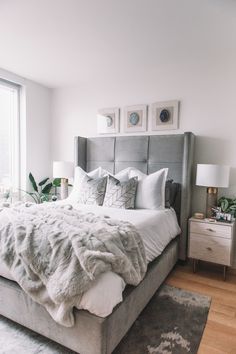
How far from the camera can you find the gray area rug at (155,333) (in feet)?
4.97

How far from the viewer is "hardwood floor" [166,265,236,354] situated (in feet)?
5.29

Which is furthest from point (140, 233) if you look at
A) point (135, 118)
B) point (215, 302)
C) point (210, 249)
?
point (135, 118)

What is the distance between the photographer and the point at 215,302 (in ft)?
6.97

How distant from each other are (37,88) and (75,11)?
215 centimetres

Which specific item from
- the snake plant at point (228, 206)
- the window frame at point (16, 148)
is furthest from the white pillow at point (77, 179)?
the snake plant at point (228, 206)

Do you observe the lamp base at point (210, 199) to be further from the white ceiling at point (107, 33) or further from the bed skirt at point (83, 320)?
the white ceiling at point (107, 33)

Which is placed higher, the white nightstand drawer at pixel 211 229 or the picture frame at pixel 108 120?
the picture frame at pixel 108 120

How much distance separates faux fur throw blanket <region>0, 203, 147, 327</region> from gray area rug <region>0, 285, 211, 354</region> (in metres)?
0.41

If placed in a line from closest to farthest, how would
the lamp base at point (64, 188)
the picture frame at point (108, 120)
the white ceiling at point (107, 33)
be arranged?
1. the white ceiling at point (107, 33)
2. the picture frame at point (108, 120)
3. the lamp base at point (64, 188)

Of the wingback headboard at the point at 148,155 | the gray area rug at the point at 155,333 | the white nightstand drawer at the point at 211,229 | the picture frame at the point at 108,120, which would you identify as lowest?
the gray area rug at the point at 155,333

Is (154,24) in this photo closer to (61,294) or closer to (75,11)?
(75,11)

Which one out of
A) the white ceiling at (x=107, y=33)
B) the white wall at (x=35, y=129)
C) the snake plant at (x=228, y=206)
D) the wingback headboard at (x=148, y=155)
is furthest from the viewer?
the white wall at (x=35, y=129)

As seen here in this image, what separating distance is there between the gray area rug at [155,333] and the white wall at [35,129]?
2.54 meters

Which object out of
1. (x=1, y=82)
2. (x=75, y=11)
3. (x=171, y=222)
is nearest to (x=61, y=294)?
(x=171, y=222)
